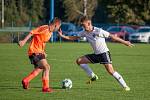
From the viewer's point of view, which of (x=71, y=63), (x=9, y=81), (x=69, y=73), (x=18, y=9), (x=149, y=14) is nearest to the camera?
(x=9, y=81)

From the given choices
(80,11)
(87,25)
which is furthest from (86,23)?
(80,11)

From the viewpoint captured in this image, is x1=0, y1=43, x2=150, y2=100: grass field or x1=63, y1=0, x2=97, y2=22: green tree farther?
x1=63, y1=0, x2=97, y2=22: green tree

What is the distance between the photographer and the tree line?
225 ft

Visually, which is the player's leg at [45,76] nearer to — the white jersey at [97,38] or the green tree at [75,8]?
the white jersey at [97,38]

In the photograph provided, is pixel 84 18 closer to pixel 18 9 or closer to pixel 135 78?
pixel 135 78

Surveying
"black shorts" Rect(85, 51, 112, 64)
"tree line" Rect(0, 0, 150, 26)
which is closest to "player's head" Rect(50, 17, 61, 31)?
"black shorts" Rect(85, 51, 112, 64)

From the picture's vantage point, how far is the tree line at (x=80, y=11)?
68625 mm

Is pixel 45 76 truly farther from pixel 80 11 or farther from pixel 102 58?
pixel 80 11

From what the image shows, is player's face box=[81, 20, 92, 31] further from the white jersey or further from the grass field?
the grass field

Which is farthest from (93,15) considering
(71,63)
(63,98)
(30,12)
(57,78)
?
(63,98)

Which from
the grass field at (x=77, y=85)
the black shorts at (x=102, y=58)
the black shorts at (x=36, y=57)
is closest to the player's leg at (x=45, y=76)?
the black shorts at (x=36, y=57)

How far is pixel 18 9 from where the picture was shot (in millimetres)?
86750

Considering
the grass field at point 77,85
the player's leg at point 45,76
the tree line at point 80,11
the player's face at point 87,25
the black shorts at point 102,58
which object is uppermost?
the tree line at point 80,11

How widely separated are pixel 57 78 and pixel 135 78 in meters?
2.48
